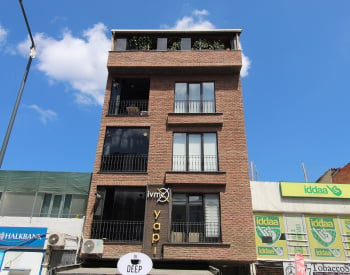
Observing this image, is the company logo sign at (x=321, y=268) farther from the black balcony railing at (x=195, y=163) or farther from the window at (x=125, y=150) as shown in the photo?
the window at (x=125, y=150)

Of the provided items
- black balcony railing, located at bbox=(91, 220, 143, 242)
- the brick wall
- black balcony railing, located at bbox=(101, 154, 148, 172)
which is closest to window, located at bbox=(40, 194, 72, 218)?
the brick wall

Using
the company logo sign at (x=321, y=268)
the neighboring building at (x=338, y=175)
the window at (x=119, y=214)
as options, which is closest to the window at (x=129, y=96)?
the window at (x=119, y=214)

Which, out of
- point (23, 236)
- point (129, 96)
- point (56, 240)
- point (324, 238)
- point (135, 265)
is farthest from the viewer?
point (129, 96)

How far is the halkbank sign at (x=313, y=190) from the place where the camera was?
16.1 meters

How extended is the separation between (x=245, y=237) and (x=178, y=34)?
Answer: 12747 millimetres

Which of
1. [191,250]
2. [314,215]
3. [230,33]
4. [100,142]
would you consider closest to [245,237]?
[191,250]

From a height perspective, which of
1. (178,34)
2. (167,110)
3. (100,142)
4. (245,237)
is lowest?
(245,237)

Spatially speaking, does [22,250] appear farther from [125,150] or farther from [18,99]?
[18,99]

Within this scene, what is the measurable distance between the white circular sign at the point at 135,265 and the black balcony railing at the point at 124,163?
9022 millimetres

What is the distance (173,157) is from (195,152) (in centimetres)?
122

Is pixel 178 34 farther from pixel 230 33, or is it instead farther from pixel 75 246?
pixel 75 246

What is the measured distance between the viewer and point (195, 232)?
48.0 ft

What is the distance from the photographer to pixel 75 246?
14.6 metres

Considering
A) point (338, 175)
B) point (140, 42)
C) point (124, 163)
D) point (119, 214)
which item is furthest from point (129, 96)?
point (338, 175)
